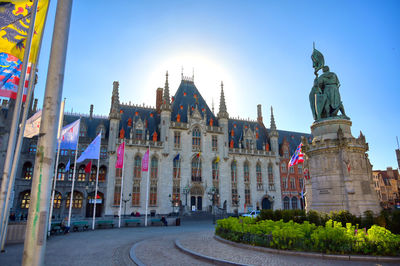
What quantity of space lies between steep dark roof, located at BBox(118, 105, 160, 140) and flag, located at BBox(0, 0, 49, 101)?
33977mm

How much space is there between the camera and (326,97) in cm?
1585

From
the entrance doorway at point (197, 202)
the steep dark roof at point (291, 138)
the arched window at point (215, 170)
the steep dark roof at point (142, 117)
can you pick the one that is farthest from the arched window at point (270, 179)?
the steep dark roof at point (142, 117)

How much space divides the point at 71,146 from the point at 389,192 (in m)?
87.0

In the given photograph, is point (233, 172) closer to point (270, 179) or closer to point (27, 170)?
point (270, 179)

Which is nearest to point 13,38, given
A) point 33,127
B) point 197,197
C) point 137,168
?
point 33,127

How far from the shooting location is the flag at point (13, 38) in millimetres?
8516

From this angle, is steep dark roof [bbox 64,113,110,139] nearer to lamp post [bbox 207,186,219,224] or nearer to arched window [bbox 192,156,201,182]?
arched window [bbox 192,156,201,182]

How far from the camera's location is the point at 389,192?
244 feet

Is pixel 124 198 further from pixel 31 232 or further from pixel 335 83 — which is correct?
pixel 31 232

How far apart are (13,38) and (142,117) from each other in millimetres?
38802

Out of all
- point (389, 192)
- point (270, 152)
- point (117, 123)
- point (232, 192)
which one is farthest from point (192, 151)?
point (389, 192)

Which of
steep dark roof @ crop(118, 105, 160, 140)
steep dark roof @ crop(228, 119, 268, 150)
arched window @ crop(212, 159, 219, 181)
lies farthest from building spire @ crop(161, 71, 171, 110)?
steep dark roof @ crop(228, 119, 268, 150)

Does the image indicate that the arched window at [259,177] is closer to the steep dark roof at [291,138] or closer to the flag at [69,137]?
the steep dark roof at [291,138]

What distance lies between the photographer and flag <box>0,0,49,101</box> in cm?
852
